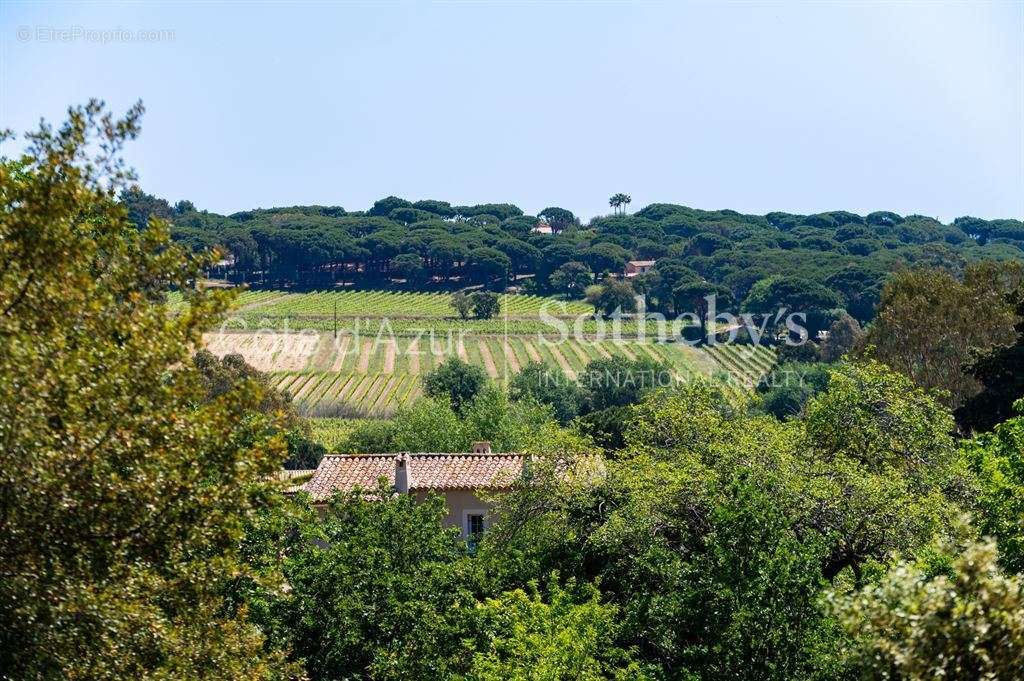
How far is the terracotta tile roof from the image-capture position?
2872 centimetres

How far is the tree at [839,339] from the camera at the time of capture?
3091 inches

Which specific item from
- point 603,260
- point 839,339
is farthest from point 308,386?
point 603,260

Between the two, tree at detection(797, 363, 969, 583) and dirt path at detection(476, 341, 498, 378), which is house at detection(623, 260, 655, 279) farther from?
tree at detection(797, 363, 969, 583)

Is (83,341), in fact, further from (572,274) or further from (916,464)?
(572,274)

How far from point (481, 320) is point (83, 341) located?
90028 millimetres

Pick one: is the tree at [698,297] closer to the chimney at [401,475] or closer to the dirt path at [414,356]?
the dirt path at [414,356]

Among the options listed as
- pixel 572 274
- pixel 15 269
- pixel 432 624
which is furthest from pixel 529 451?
pixel 572 274

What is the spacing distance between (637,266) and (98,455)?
132 m

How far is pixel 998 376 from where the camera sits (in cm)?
3159

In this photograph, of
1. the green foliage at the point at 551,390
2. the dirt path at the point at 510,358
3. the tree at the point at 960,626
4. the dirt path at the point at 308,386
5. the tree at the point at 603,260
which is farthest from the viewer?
the tree at the point at 603,260

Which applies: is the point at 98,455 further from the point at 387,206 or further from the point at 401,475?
the point at 387,206

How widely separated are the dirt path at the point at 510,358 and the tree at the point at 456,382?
1104cm

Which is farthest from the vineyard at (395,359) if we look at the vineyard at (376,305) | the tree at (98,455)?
the tree at (98,455)

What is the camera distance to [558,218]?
18500 centimetres
